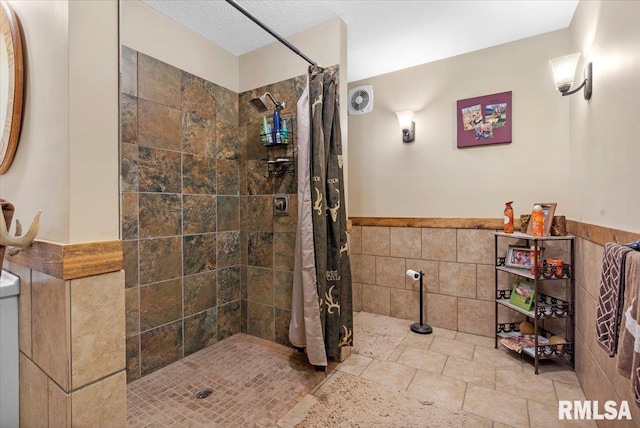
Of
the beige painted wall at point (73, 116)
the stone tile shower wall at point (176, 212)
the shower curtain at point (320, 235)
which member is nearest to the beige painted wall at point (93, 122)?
the beige painted wall at point (73, 116)

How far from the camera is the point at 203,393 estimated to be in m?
1.62

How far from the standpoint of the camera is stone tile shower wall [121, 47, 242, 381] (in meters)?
1.74

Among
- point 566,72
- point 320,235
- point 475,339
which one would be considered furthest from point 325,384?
point 566,72

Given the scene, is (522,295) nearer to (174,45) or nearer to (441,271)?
(441,271)

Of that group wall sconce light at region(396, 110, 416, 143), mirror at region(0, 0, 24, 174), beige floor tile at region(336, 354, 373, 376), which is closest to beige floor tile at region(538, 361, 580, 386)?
beige floor tile at region(336, 354, 373, 376)

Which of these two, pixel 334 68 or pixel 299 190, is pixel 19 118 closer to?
pixel 299 190

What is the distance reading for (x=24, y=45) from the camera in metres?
0.94

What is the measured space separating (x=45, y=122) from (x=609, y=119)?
221 centimetres

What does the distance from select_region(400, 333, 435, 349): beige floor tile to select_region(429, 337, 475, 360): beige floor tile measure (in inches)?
1.5

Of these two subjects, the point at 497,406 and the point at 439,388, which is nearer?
the point at 497,406

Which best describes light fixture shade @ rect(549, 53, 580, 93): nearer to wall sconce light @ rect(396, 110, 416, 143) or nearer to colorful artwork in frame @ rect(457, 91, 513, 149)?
colorful artwork in frame @ rect(457, 91, 513, 149)

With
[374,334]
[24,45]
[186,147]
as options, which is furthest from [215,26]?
[374,334]

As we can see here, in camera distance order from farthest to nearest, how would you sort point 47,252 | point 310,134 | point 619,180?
1. point 310,134
2. point 619,180
3. point 47,252

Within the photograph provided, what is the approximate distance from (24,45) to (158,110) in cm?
93
